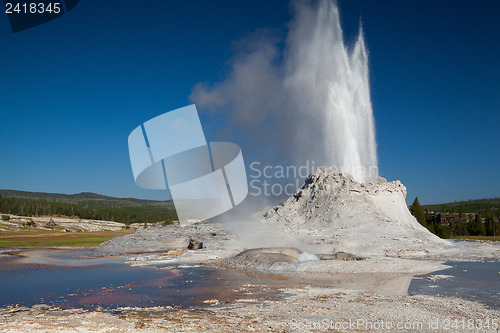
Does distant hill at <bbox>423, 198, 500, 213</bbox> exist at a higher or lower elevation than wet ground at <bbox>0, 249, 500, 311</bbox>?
higher

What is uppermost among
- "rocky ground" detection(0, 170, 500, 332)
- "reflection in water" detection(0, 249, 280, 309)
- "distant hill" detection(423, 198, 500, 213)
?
"distant hill" detection(423, 198, 500, 213)

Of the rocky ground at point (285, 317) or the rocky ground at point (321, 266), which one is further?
the rocky ground at point (321, 266)

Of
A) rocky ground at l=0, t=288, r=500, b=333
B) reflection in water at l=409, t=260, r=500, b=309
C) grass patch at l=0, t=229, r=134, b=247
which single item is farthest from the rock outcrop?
grass patch at l=0, t=229, r=134, b=247

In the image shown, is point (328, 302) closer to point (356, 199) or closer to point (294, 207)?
point (356, 199)

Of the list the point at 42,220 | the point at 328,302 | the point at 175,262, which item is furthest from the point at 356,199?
the point at 42,220

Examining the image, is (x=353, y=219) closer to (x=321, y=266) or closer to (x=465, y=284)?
(x=321, y=266)

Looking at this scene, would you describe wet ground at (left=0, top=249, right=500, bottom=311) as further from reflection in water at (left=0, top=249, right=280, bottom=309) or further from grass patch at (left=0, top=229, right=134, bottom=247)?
grass patch at (left=0, top=229, right=134, bottom=247)

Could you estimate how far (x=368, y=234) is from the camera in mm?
28438

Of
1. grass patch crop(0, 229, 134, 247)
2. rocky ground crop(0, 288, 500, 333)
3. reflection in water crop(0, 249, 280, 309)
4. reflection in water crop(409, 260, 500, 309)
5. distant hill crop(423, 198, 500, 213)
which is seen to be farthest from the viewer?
distant hill crop(423, 198, 500, 213)

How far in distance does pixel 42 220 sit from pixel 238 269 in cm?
6538

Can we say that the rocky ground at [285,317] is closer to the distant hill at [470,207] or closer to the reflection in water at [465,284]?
the reflection in water at [465,284]

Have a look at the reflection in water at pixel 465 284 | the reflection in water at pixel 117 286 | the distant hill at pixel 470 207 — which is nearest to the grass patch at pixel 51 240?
the reflection in water at pixel 117 286

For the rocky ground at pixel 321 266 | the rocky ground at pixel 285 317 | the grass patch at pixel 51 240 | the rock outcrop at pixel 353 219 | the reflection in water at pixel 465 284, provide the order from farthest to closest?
the grass patch at pixel 51 240
the rock outcrop at pixel 353 219
the reflection in water at pixel 465 284
the rocky ground at pixel 321 266
the rocky ground at pixel 285 317

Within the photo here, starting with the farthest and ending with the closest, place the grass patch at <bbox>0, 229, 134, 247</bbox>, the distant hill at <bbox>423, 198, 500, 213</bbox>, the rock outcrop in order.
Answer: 1. the distant hill at <bbox>423, 198, 500, 213</bbox>
2. the grass patch at <bbox>0, 229, 134, 247</bbox>
3. the rock outcrop
